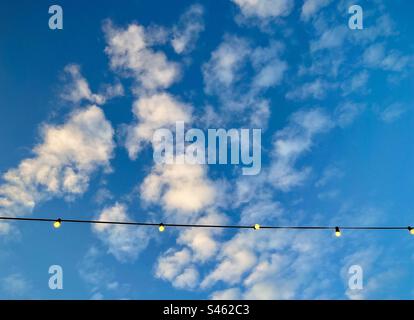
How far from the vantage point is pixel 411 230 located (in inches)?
238
